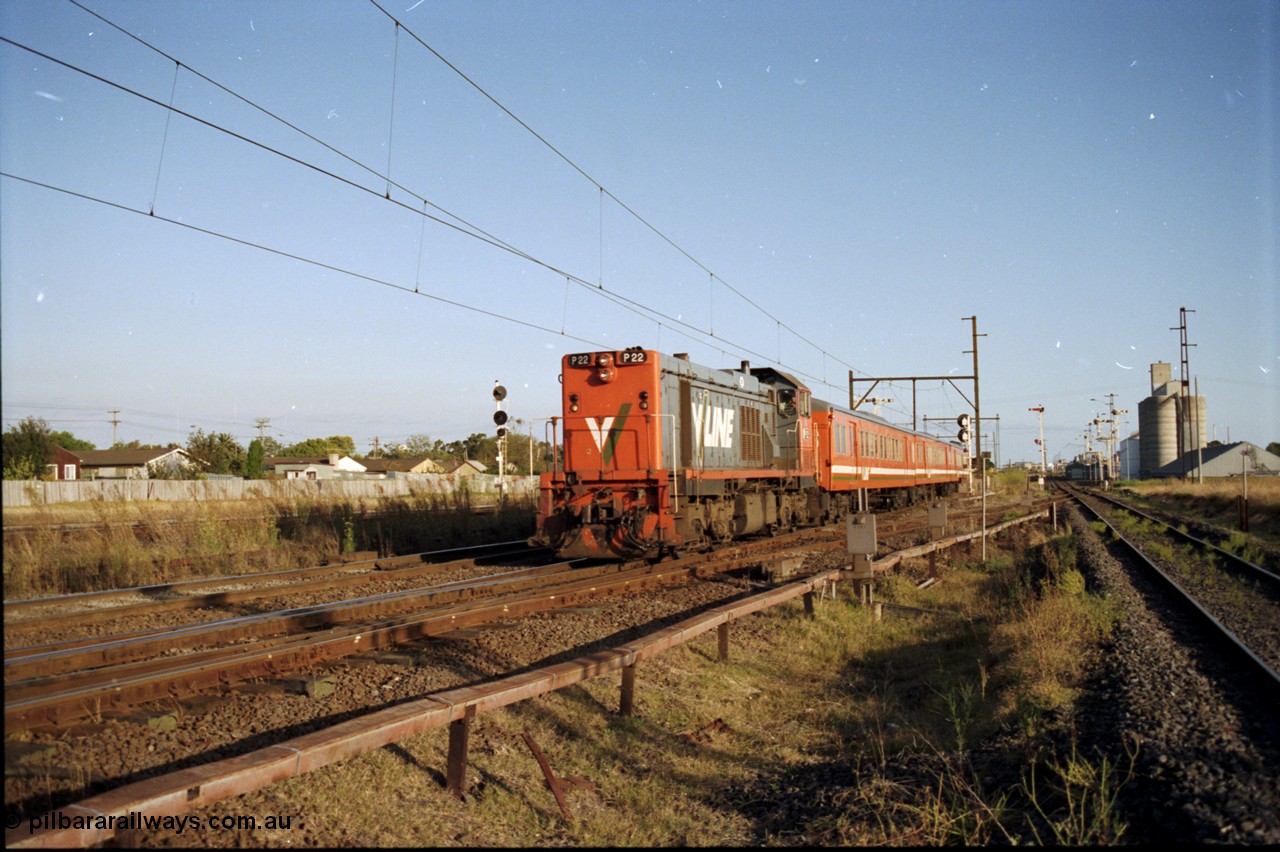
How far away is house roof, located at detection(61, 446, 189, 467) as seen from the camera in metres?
61.9

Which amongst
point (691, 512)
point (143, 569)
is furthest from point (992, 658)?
point (143, 569)

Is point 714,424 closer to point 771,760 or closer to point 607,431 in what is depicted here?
point 607,431

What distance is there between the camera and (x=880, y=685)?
30.0ft

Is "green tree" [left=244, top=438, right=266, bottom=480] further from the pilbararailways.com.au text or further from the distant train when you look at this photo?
the pilbararailways.com.au text

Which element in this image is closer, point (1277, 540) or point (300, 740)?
point (300, 740)

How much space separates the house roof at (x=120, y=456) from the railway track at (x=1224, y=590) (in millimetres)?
61196

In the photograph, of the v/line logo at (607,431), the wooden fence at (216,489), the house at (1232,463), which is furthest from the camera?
the house at (1232,463)

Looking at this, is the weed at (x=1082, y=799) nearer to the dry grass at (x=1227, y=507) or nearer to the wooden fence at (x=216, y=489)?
the wooden fence at (x=216, y=489)

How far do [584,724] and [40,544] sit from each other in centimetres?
1213

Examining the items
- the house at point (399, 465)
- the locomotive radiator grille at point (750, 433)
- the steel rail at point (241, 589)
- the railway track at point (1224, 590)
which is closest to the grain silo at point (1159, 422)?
the house at point (399, 465)

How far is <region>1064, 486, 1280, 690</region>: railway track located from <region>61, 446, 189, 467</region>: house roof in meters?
61.2

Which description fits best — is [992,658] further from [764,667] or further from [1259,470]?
[1259,470]

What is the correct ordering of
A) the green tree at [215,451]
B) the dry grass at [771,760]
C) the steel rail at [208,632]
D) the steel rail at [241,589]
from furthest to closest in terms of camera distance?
1. the green tree at [215,451]
2. the steel rail at [241,589]
3. the steel rail at [208,632]
4. the dry grass at [771,760]

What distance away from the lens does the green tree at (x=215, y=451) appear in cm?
5067
